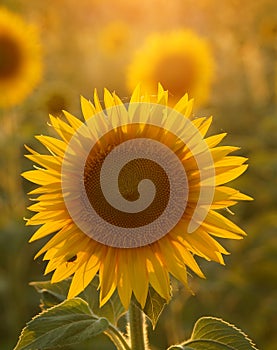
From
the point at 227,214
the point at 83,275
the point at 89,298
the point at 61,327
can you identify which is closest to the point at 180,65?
the point at 227,214

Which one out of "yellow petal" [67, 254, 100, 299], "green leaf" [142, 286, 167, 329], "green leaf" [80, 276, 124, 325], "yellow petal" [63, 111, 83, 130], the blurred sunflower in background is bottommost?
"green leaf" [142, 286, 167, 329]

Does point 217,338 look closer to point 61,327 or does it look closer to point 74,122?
point 61,327

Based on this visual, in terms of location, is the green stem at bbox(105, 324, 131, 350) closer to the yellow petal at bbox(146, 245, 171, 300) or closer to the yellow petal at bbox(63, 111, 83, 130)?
the yellow petal at bbox(146, 245, 171, 300)

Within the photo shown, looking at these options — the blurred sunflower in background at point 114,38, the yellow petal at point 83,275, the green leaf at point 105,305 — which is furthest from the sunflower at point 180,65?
the blurred sunflower in background at point 114,38

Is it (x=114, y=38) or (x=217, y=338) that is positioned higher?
(x=114, y=38)

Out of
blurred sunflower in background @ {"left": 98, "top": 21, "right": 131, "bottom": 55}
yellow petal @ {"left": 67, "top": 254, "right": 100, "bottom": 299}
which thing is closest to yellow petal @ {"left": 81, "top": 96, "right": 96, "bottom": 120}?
yellow petal @ {"left": 67, "top": 254, "right": 100, "bottom": 299}

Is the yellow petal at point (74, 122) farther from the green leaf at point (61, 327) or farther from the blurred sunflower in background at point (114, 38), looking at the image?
the blurred sunflower in background at point (114, 38)
